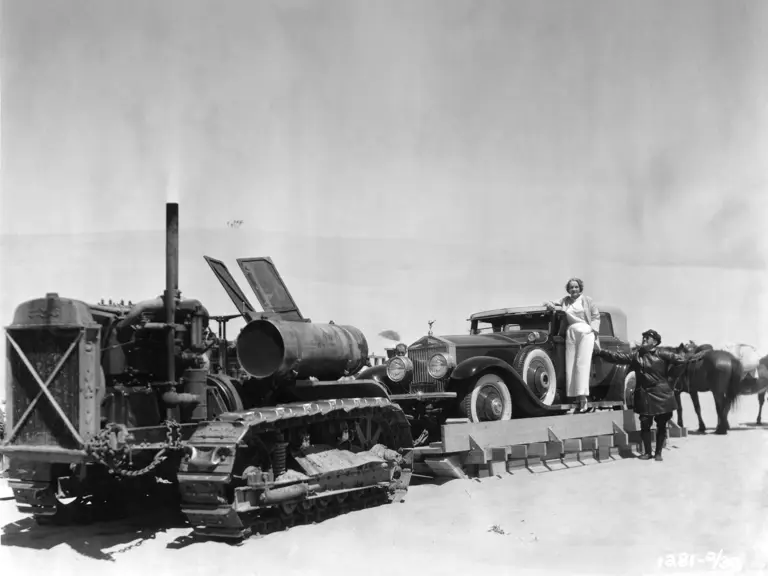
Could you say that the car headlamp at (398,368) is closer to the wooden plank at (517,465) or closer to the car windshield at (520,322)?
the wooden plank at (517,465)

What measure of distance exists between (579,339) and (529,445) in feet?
6.77

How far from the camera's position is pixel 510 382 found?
1180 cm

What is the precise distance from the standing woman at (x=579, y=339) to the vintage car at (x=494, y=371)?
0.24m

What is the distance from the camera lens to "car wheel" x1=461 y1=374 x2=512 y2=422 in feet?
37.0

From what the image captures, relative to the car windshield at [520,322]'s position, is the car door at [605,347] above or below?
below

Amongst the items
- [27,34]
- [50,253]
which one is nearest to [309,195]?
[27,34]

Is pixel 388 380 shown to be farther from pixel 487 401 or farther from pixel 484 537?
pixel 484 537

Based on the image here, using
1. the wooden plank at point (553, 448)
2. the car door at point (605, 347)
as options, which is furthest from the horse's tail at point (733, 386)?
the wooden plank at point (553, 448)

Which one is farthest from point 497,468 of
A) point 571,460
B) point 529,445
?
point 571,460

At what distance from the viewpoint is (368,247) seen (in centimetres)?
5431

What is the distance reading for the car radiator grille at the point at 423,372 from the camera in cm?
1156

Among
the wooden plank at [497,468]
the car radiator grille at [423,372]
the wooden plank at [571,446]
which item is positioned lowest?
the wooden plank at [497,468]

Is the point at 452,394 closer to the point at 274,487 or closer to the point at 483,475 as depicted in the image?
the point at 483,475

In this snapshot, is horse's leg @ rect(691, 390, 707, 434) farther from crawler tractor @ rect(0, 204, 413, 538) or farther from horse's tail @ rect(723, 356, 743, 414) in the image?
crawler tractor @ rect(0, 204, 413, 538)
